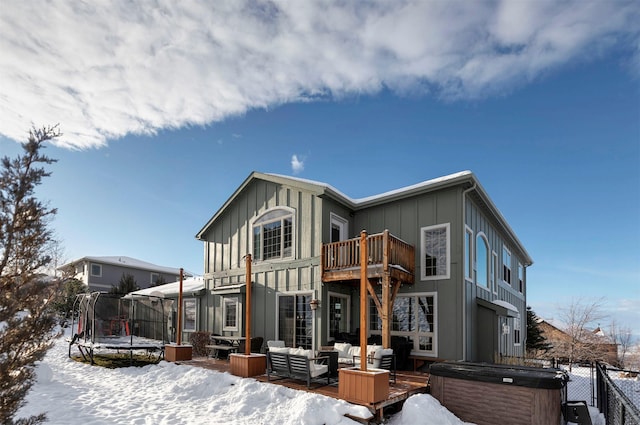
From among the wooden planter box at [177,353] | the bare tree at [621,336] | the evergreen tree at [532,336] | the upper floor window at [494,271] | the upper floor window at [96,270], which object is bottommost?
the bare tree at [621,336]

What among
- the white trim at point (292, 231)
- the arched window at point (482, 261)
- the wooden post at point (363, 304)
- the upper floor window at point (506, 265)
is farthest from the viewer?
the upper floor window at point (506, 265)

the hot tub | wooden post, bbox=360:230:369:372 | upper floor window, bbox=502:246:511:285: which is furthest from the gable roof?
the hot tub

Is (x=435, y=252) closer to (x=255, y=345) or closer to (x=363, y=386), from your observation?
(x=363, y=386)

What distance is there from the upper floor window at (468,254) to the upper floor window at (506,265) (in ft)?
17.5

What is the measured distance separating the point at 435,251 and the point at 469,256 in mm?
1021

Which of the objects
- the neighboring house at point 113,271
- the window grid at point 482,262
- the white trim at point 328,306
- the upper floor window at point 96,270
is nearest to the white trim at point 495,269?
the window grid at point 482,262

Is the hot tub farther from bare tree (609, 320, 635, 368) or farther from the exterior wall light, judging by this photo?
bare tree (609, 320, 635, 368)

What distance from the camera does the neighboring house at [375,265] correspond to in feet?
34.9

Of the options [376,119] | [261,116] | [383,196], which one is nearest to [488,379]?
[383,196]

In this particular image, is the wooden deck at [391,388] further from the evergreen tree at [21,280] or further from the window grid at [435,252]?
the evergreen tree at [21,280]

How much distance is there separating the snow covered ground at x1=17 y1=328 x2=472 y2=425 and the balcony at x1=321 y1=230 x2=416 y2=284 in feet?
11.3

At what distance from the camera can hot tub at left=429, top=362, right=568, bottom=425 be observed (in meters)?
6.71

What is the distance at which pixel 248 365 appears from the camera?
940 cm

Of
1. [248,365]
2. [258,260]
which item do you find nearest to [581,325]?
[258,260]
